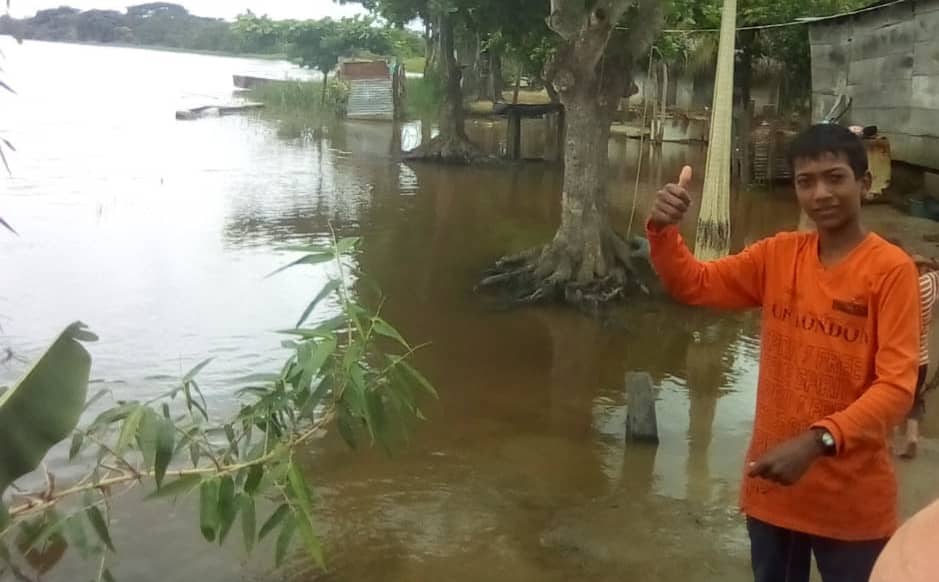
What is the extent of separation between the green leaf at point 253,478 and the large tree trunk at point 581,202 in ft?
24.0

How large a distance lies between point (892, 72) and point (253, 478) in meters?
14.1

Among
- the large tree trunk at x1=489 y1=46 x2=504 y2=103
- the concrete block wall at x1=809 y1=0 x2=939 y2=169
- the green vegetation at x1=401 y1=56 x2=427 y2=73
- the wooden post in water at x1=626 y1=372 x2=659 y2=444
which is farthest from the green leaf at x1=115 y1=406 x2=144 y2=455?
the green vegetation at x1=401 y1=56 x2=427 y2=73

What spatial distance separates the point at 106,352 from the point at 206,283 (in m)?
2.53

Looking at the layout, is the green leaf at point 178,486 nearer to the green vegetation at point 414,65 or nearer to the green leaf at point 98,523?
the green leaf at point 98,523

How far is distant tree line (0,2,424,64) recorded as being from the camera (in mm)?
38875

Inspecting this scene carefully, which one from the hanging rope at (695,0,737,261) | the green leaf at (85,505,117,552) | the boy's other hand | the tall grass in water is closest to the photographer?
the boy's other hand

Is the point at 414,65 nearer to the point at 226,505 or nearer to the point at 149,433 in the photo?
the point at 226,505

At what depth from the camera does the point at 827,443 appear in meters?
2.43

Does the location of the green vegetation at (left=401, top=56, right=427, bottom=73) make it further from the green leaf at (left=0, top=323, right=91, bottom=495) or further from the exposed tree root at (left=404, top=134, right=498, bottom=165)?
the green leaf at (left=0, top=323, right=91, bottom=495)

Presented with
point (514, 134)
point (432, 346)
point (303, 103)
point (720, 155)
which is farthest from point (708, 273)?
point (303, 103)

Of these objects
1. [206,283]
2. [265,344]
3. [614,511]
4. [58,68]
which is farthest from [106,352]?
[58,68]

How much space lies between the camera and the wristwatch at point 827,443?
243 cm

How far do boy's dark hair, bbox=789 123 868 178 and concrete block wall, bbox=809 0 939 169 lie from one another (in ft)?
40.1

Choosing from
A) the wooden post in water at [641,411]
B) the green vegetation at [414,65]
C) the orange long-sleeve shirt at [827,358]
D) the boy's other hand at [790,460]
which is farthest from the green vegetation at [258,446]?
the green vegetation at [414,65]
